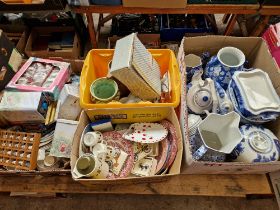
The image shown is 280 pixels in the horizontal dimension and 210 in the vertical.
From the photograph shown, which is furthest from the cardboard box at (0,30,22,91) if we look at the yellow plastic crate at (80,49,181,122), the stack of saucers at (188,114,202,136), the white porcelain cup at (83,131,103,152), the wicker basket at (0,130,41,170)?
the stack of saucers at (188,114,202,136)

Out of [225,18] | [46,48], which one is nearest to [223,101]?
[225,18]

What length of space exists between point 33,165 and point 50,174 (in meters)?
0.08

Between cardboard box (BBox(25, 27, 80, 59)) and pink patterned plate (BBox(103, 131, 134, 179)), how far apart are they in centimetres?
68

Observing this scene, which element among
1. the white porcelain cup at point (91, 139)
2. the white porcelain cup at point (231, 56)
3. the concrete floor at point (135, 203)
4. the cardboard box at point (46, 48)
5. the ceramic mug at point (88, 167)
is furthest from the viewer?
the cardboard box at point (46, 48)

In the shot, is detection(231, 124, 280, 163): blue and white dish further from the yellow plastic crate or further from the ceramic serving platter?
the yellow plastic crate

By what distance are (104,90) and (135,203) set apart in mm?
590

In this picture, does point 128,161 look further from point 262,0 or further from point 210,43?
point 262,0

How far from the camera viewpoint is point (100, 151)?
92 centimetres

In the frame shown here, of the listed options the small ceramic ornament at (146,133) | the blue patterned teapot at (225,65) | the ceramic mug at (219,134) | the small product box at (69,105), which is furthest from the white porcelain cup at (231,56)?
the small product box at (69,105)

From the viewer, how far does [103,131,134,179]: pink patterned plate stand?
3.09 feet

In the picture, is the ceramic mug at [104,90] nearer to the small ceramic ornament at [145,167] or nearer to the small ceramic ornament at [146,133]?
the small ceramic ornament at [146,133]

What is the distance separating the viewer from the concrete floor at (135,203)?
1.21 m

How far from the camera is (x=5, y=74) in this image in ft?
3.63

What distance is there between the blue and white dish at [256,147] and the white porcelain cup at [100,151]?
47 centimetres
